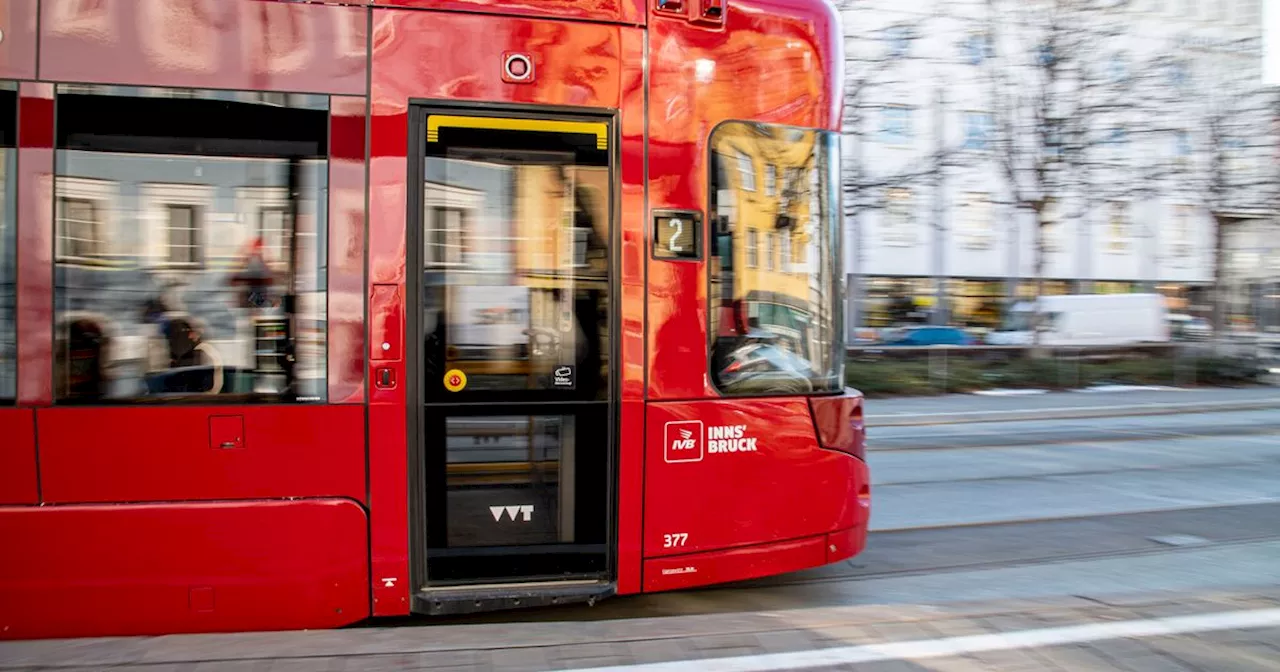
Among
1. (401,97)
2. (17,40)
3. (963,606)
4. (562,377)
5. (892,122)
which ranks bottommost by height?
(963,606)

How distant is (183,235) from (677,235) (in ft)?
7.22

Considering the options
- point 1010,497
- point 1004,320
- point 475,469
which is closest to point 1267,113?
point 1004,320

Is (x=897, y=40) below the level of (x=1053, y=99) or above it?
above

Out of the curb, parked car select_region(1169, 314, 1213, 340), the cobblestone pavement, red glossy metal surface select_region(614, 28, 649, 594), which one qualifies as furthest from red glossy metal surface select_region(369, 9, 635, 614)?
parked car select_region(1169, 314, 1213, 340)

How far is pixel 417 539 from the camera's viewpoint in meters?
4.18

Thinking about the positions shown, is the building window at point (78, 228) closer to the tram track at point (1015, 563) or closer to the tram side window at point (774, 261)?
the tram side window at point (774, 261)

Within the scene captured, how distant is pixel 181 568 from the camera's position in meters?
3.96

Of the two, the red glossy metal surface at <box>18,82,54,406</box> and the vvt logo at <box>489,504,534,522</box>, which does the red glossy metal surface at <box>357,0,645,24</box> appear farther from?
the vvt logo at <box>489,504,534,522</box>

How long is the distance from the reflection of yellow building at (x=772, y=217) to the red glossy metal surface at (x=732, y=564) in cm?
104

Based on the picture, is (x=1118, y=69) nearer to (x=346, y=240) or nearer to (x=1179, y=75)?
(x=1179, y=75)

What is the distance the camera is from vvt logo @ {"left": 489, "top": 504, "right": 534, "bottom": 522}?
4281 mm

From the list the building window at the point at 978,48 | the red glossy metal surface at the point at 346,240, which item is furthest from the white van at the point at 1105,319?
the red glossy metal surface at the point at 346,240

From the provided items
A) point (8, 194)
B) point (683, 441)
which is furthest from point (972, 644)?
point (8, 194)

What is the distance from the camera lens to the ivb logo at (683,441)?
4.41m
